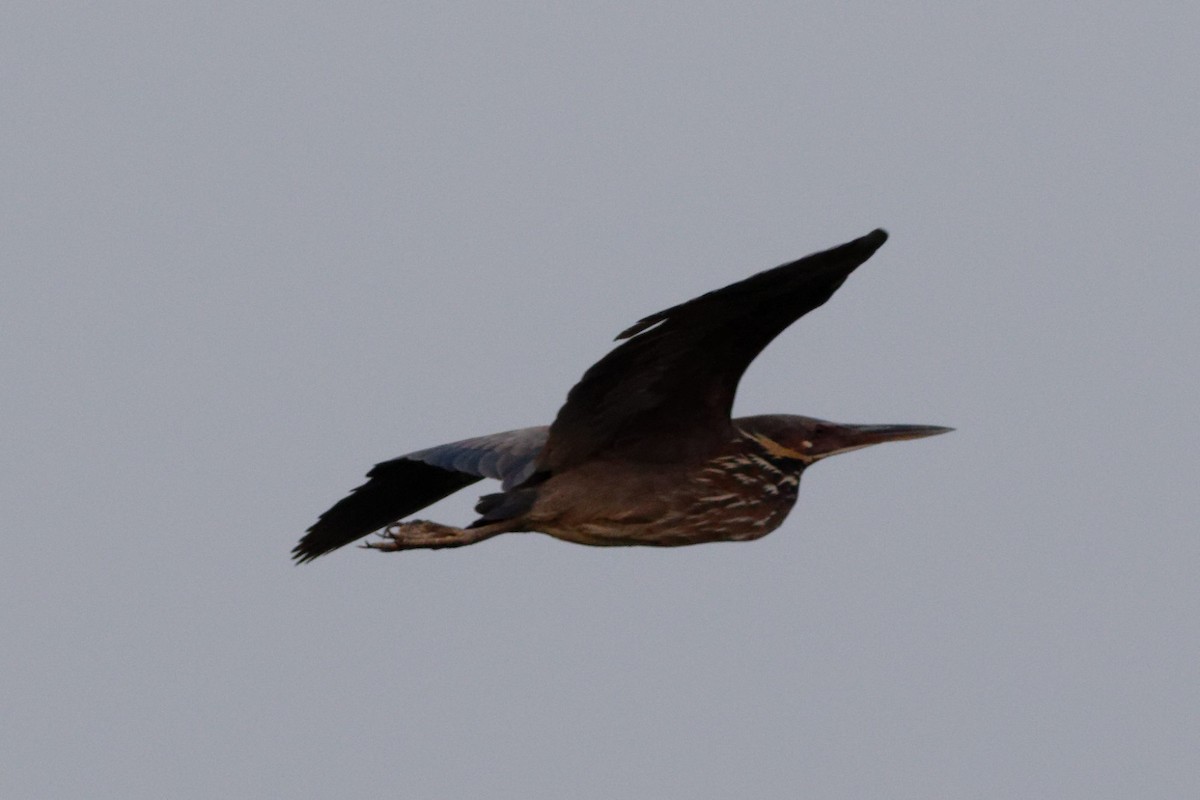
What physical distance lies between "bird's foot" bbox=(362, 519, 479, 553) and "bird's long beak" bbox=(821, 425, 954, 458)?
1986mm

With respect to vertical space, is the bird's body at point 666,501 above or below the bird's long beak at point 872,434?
below

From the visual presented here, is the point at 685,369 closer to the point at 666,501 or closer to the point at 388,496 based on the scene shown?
the point at 666,501

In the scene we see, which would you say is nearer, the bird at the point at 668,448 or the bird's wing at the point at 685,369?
the bird's wing at the point at 685,369

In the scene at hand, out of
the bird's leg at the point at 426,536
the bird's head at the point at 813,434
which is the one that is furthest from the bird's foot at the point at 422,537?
the bird's head at the point at 813,434

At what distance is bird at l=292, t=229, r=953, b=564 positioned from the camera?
9.62 meters

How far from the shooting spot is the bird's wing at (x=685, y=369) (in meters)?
9.30

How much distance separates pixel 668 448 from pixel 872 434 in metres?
Result: 1.23

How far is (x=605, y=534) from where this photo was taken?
1021cm

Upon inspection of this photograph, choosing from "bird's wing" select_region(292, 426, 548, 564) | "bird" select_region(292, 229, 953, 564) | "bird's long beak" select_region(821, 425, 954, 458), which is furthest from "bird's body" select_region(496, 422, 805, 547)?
"bird's wing" select_region(292, 426, 548, 564)

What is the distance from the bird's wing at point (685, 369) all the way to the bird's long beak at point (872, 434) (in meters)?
0.75

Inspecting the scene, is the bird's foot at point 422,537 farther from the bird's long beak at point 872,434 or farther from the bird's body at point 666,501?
the bird's long beak at point 872,434

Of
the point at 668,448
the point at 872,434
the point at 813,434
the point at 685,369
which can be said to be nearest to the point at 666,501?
the point at 668,448

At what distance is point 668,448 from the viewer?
10195mm

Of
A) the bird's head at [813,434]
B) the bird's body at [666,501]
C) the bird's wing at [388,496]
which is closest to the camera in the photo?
the bird's body at [666,501]
